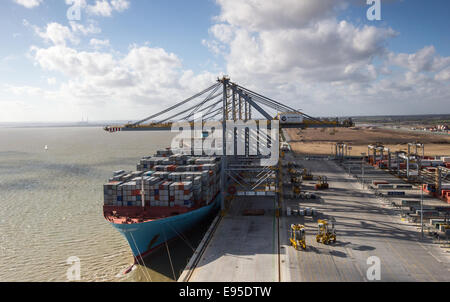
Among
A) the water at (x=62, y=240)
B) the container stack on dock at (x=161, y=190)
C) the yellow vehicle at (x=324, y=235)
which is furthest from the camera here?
the container stack on dock at (x=161, y=190)

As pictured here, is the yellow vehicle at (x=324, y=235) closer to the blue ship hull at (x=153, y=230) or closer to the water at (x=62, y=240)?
the water at (x=62, y=240)

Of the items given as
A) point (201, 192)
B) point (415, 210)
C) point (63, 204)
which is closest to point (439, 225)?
point (415, 210)

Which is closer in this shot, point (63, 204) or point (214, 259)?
point (214, 259)

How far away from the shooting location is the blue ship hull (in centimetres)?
2570

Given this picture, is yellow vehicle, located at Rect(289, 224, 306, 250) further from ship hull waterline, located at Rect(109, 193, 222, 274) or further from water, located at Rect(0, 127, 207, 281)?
ship hull waterline, located at Rect(109, 193, 222, 274)

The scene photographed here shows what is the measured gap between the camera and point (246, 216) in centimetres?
3266

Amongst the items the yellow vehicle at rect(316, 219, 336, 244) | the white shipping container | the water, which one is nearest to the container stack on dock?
the water

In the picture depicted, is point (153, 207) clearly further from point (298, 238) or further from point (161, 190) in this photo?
point (298, 238)

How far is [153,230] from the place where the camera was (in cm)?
2666

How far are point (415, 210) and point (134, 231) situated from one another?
96.9 ft

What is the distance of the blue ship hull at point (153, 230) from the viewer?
25.7 meters

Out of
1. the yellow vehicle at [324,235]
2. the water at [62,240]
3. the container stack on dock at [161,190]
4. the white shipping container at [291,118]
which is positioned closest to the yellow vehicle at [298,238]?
the yellow vehicle at [324,235]
